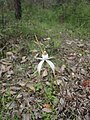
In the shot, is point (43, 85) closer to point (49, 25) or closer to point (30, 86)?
point (30, 86)

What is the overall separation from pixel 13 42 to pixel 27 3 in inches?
127

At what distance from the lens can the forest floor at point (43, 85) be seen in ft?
11.6

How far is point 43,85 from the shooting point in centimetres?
384

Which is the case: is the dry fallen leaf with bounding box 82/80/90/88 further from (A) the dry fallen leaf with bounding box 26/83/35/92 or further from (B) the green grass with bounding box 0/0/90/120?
(A) the dry fallen leaf with bounding box 26/83/35/92

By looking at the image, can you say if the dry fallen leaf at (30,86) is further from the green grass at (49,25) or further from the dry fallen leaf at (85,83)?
the dry fallen leaf at (85,83)

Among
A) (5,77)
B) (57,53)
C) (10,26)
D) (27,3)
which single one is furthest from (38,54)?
(27,3)

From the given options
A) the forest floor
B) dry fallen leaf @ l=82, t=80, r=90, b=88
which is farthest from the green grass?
dry fallen leaf @ l=82, t=80, r=90, b=88

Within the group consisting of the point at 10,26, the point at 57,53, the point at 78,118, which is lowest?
the point at 78,118

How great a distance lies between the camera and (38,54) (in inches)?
174

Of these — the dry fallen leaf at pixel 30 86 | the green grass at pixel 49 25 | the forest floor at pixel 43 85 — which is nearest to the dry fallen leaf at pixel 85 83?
the forest floor at pixel 43 85

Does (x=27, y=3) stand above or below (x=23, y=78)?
above

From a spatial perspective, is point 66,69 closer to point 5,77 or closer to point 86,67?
point 86,67

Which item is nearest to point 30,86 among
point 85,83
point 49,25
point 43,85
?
point 43,85

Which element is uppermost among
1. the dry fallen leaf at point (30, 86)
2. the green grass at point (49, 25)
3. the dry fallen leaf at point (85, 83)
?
the green grass at point (49, 25)
